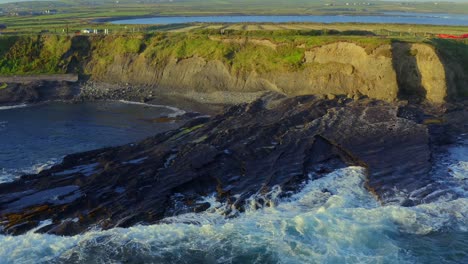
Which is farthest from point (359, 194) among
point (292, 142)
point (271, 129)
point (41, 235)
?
point (41, 235)

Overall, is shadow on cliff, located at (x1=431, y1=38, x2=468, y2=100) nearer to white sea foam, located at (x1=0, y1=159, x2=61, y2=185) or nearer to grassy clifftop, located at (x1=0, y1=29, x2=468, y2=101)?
grassy clifftop, located at (x1=0, y1=29, x2=468, y2=101)

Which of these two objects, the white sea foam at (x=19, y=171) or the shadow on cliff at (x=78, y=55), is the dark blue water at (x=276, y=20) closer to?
the shadow on cliff at (x=78, y=55)

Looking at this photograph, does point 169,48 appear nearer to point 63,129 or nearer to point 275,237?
point 63,129

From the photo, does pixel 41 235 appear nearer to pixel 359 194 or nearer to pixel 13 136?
pixel 359 194

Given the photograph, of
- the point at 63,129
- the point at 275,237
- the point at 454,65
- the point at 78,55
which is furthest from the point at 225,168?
the point at 78,55

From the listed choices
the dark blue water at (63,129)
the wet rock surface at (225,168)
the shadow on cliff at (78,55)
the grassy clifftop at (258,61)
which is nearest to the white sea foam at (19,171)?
the dark blue water at (63,129)

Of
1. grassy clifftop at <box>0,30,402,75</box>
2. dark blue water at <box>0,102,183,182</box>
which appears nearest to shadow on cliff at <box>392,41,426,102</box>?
grassy clifftop at <box>0,30,402,75</box>

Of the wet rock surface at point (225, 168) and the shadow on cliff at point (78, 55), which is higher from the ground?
the shadow on cliff at point (78, 55)
